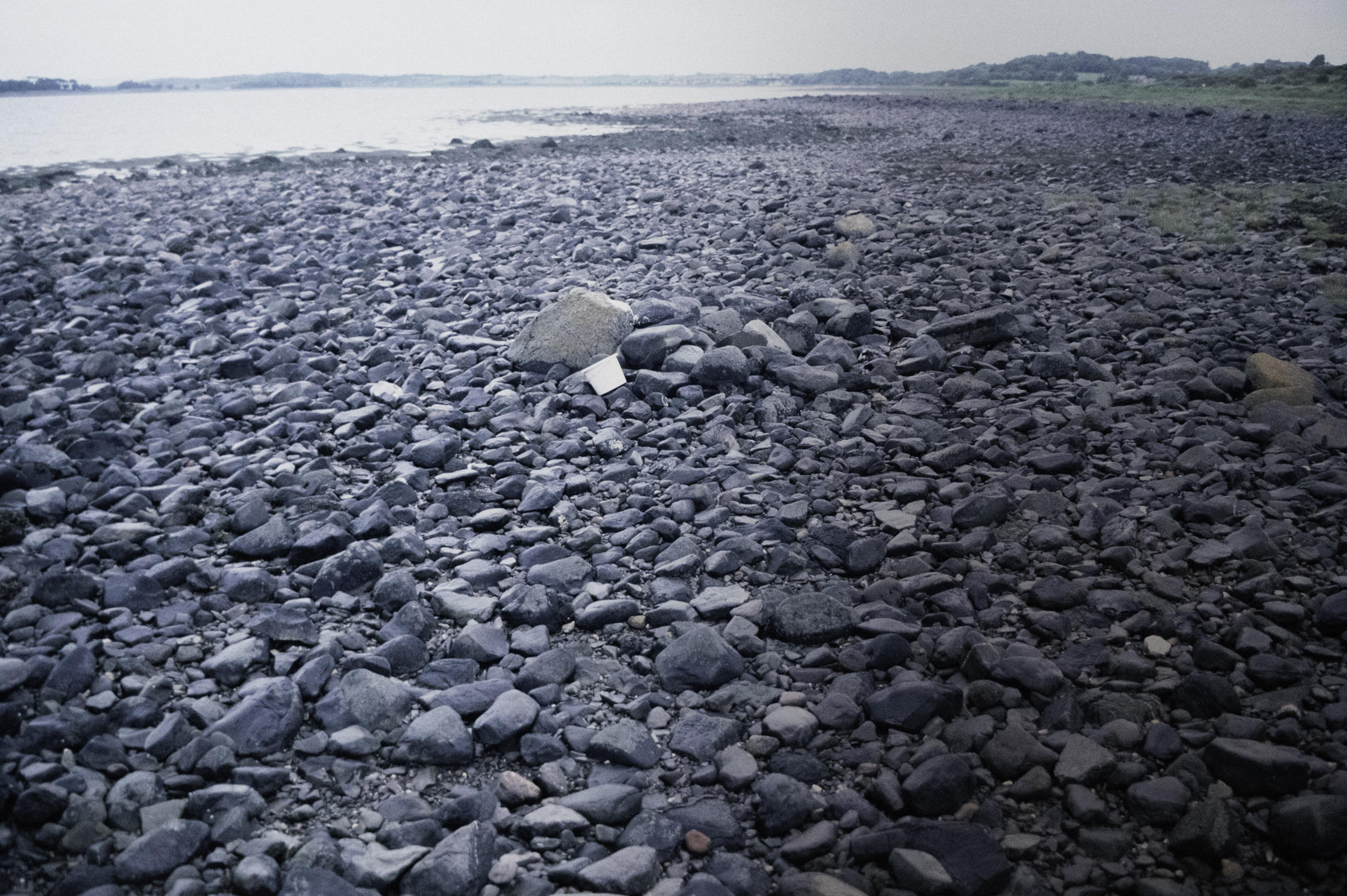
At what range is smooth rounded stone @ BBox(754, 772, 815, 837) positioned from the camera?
7.06 ft

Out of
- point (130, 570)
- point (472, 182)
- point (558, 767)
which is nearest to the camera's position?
point (558, 767)

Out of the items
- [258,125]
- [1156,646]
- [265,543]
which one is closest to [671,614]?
[1156,646]

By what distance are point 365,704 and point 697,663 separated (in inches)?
45.7

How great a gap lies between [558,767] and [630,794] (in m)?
0.28

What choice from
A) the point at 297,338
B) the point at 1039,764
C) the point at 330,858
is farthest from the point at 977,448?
the point at 297,338

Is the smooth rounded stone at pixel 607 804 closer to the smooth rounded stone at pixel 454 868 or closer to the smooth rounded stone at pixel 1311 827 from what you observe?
the smooth rounded stone at pixel 454 868

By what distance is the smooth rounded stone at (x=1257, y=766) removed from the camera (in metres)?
2.03

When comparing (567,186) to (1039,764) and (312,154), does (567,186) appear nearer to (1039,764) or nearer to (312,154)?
(312,154)

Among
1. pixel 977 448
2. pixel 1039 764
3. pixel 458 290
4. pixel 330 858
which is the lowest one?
pixel 330 858

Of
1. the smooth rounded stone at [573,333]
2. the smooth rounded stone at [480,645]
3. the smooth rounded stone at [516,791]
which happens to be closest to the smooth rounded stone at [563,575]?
the smooth rounded stone at [480,645]

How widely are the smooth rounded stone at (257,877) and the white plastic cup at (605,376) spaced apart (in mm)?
3394

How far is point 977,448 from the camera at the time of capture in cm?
416

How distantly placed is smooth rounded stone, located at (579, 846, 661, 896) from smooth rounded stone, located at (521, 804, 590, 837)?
16 cm

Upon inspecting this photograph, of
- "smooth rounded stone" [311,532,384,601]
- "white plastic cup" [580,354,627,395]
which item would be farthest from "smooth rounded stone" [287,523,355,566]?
"white plastic cup" [580,354,627,395]
